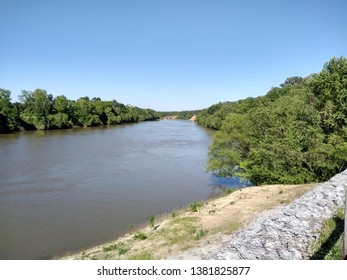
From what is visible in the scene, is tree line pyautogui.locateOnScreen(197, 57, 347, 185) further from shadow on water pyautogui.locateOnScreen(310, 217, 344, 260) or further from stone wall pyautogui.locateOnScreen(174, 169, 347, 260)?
shadow on water pyautogui.locateOnScreen(310, 217, 344, 260)

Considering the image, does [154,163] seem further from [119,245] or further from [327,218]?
[327,218]

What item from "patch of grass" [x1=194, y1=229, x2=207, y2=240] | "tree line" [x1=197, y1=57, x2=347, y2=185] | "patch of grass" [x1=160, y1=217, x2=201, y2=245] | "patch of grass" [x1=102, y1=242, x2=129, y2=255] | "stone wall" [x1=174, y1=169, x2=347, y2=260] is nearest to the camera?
"stone wall" [x1=174, y1=169, x2=347, y2=260]

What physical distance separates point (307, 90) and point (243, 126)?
6.04 meters

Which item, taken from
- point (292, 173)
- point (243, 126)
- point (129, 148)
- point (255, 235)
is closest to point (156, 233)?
point (255, 235)

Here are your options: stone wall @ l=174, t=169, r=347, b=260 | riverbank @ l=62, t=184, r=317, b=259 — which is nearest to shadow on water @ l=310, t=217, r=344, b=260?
stone wall @ l=174, t=169, r=347, b=260

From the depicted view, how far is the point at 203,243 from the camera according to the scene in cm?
1051

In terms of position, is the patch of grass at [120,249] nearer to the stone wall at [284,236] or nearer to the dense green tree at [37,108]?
the stone wall at [284,236]

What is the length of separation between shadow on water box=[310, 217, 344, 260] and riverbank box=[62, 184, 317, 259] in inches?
151

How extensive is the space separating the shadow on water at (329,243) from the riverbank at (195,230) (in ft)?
12.6

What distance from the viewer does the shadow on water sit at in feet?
21.3

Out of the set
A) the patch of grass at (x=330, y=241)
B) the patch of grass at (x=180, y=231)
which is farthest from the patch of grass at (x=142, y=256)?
the patch of grass at (x=330, y=241)

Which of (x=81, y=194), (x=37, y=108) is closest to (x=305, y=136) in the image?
(x=81, y=194)

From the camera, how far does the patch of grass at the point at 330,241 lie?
21.0 feet
